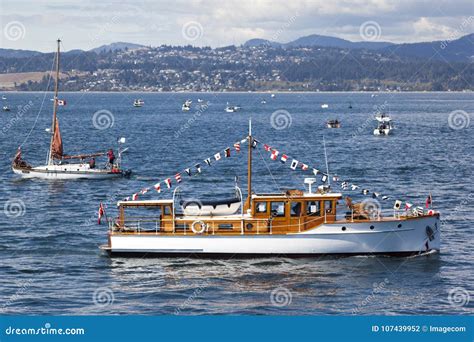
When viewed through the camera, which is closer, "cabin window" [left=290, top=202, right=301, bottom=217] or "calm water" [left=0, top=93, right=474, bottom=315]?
"calm water" [left=0, top=93, right=474, bottom=315]

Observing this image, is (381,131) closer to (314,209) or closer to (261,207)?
(314,209)

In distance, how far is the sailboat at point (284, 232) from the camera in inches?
1750

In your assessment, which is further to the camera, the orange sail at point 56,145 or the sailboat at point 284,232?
the orange sail at point 56,145

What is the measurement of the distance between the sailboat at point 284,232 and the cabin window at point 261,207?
4 cm

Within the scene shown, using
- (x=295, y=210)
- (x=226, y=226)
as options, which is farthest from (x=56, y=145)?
(x=295, y=210)

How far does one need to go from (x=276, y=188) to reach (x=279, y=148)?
48.4 meters

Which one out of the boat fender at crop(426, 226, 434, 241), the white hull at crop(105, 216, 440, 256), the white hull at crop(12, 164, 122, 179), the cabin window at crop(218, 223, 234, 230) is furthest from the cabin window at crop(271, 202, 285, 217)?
the white hull at crop(12, 164, 122, 179)

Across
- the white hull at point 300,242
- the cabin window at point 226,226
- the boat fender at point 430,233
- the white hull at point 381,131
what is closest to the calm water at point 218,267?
the white hull at point 300,242

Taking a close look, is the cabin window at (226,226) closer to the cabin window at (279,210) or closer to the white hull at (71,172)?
the cabin window at (279,210)

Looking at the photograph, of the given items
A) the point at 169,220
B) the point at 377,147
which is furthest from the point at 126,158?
the point at 169,220

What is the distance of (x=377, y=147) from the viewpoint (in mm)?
115312

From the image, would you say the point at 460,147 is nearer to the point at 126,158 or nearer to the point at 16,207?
the point at 126,158

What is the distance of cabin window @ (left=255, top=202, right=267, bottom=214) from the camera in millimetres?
45000

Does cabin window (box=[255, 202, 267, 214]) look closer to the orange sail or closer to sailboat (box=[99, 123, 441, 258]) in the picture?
sailboat (box=[99, 123, 441, 258])
